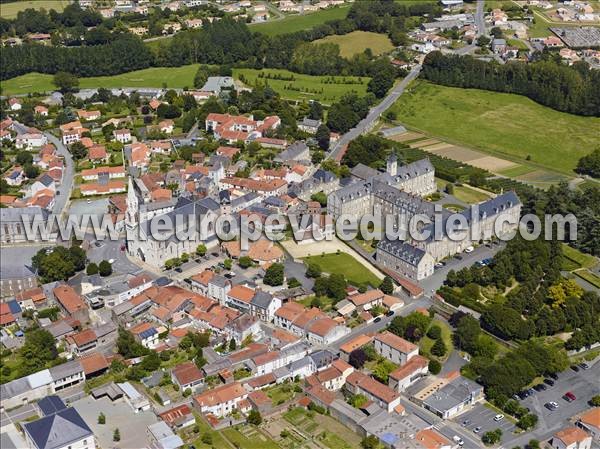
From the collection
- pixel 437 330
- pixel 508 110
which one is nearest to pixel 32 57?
pixel 508 110

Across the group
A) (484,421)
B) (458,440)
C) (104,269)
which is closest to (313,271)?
(104,269)

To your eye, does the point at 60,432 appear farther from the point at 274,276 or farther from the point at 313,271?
the point at 313,271

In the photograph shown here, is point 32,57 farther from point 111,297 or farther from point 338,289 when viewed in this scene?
point 338,289

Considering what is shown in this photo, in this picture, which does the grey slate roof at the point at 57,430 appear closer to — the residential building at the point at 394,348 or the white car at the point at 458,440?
the residential building at the point at 394,348

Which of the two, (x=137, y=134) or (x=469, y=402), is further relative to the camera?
(x=137, y=134)

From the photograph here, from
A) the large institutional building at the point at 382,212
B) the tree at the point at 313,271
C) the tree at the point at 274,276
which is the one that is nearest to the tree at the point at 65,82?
the large institutional building at the point at 382,212
